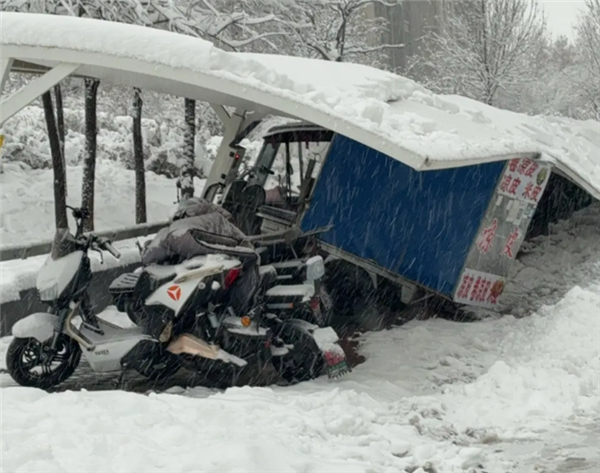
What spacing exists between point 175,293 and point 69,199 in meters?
12.2

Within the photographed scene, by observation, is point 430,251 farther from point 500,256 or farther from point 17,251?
point 17,251

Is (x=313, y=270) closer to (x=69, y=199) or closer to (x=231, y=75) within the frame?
(x=231, y=75)

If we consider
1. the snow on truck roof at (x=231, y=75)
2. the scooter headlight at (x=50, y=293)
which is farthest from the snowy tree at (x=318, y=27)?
the scooter headlight at (x=50, y=293)

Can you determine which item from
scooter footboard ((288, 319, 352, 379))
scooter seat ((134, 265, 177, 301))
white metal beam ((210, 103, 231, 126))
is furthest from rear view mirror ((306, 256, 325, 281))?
white metal beam ((210, 103, 231, 126))

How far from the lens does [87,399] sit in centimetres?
523

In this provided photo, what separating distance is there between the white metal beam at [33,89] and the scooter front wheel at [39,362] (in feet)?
5.82

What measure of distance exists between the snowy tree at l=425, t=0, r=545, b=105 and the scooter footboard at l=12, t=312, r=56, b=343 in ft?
63.9

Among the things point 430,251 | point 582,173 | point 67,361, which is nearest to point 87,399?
point 67,361

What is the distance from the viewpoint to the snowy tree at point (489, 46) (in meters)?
24.0

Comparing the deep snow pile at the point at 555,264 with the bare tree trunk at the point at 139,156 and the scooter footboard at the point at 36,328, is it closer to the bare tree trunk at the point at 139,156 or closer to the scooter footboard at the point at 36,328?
the scooter footboard at the point at 36,328

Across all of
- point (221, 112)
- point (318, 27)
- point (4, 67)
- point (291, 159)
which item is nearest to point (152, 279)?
point (4, 67)

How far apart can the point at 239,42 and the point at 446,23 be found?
1588 cm

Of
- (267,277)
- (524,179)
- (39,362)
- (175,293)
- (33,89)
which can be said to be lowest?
(39,362)

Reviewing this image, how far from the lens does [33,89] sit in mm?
6504
